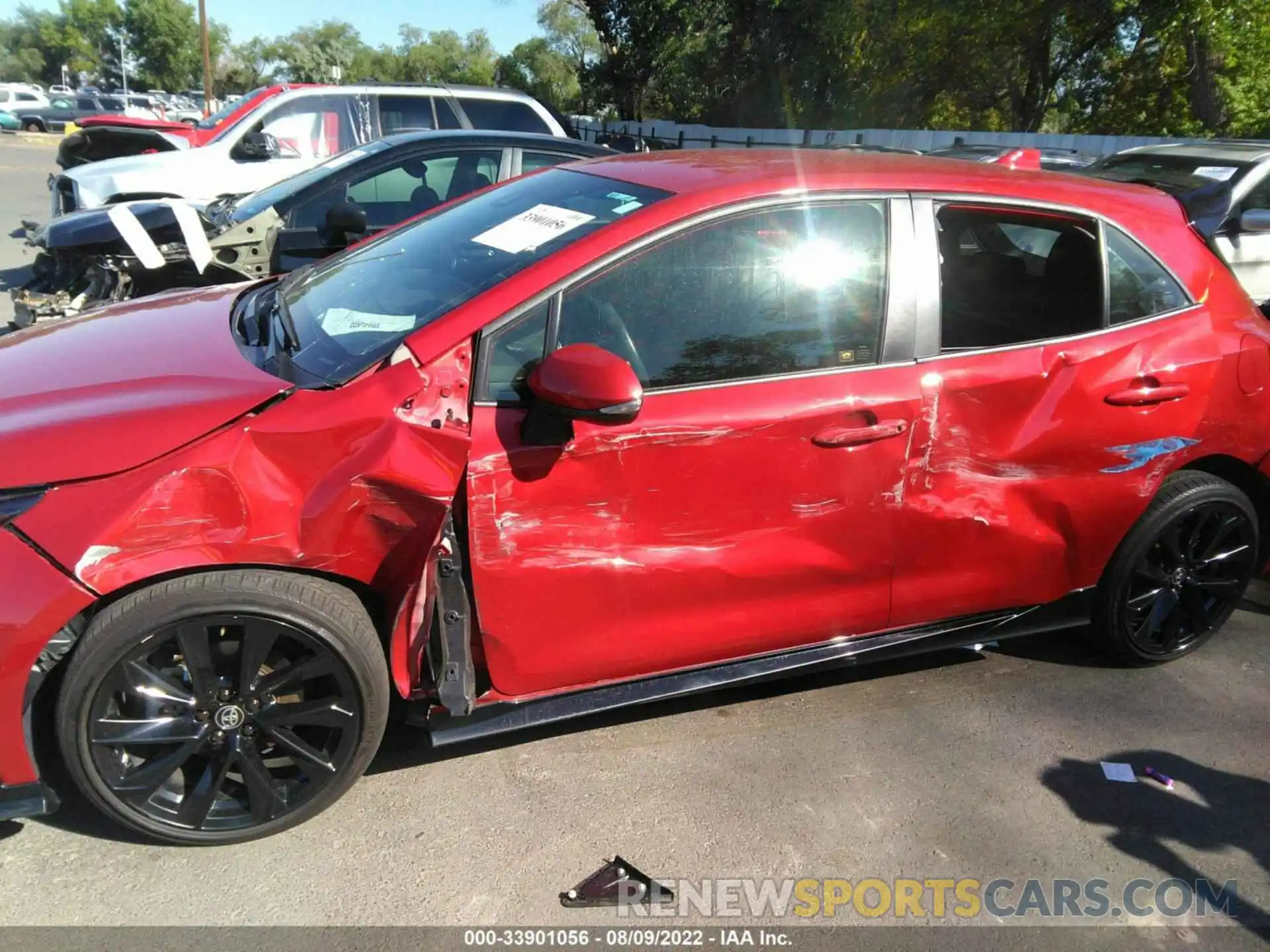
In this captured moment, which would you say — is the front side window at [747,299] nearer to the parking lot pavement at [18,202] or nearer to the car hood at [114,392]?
the car hood at [114,392]

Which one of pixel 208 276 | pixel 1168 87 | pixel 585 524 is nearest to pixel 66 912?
pixel 585 524

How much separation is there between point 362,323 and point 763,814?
73.0 inches

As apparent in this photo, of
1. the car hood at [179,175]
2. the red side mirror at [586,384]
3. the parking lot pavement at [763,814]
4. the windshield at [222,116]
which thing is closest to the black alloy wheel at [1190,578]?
the parking lot pavement at [763,814]

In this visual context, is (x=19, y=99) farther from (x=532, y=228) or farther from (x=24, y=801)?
(x=24, y=801)

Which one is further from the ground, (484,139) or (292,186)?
(484,139)

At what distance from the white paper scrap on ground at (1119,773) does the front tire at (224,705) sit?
7.42ft

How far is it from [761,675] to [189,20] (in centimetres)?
10487

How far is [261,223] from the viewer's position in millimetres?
5703

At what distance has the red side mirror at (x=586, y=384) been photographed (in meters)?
2.36

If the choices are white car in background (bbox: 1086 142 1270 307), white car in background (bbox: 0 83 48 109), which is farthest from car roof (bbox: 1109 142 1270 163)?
white car in background (bbox: 0 83 48 109)

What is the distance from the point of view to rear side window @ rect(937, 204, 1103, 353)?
3043 mm

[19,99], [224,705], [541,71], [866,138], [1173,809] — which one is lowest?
[1173,809]

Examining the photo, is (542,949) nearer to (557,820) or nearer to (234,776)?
(557,820)

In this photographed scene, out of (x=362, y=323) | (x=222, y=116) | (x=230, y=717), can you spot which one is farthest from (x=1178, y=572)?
(x=222, y=116)
